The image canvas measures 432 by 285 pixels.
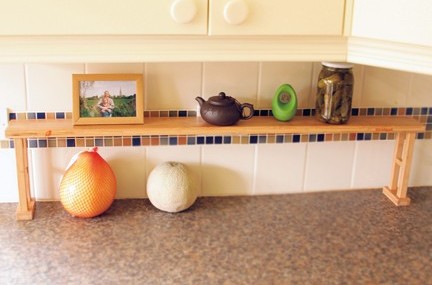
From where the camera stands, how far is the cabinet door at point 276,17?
1.20 metres

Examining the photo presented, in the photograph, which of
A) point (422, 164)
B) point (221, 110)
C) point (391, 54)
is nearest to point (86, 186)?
point (221, 110)

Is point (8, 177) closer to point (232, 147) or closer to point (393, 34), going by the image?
point (232, 147)

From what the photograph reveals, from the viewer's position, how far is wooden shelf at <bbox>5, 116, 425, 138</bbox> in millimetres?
1477

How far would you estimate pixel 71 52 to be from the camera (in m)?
1.23

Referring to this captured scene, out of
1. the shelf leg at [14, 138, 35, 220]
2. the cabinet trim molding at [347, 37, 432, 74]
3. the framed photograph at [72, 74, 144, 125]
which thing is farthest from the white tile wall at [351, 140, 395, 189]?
the shelf leg at [14, 138, 35, 220]

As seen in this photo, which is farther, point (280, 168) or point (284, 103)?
point (280, 168)

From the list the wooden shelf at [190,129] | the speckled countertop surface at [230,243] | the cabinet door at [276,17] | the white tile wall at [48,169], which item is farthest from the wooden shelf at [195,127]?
the cabinet door at [276,17]

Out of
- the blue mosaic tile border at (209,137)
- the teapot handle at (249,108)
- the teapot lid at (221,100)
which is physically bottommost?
the blue mosaic tile border at (209,137)

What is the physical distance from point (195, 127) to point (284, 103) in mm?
280

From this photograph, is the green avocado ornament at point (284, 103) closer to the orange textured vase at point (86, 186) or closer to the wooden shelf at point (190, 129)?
the wooden shelf at point (190, 129)

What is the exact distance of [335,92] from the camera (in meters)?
1.56

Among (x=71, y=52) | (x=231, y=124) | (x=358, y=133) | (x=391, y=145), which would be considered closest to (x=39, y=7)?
(x=71, y=52)

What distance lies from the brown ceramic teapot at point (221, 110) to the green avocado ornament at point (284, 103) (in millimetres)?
118

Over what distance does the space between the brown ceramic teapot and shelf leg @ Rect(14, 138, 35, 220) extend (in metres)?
0.51
